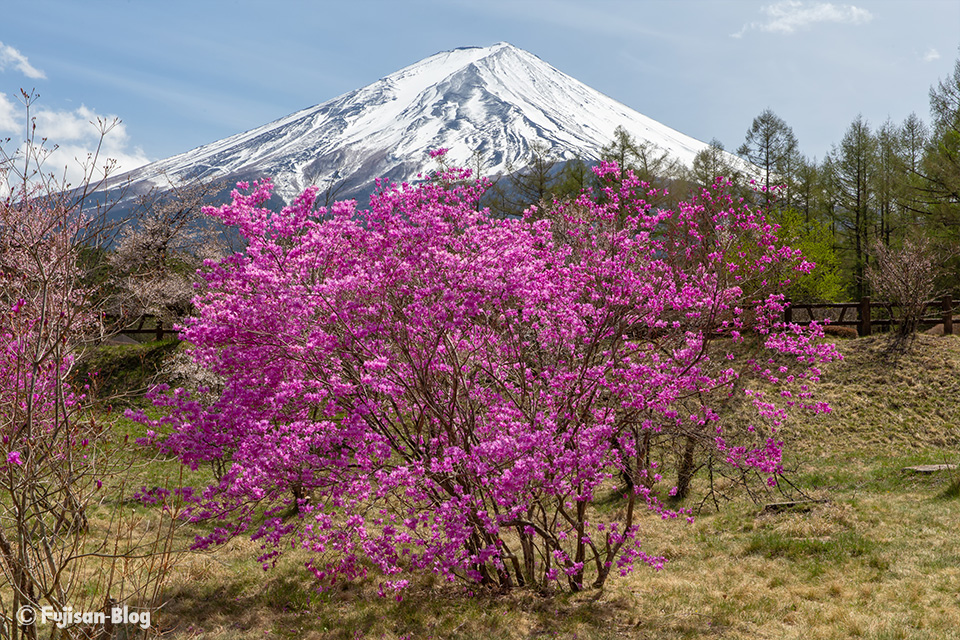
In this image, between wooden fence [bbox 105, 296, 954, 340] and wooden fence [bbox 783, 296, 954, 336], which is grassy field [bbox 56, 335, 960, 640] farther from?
wooden fence [bbox 783, 296, 954, 336]

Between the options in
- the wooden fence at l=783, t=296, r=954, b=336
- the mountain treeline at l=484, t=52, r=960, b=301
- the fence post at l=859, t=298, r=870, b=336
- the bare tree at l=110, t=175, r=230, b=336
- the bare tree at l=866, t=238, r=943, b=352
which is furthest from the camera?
the mountain treeline at l=484, t=52, r=960, b=301

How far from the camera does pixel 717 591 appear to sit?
333 inches

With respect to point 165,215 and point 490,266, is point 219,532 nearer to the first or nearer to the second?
point 490,266

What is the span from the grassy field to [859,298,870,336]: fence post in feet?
32.8

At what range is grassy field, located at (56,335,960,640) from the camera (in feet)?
24.1

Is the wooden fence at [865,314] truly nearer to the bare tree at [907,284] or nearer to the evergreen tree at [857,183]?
the bare tree at [907,284]

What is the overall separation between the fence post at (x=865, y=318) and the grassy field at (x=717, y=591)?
1001cm

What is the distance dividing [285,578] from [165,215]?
21.1m

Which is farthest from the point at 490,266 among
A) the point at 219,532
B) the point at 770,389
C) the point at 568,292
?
the point at 770,389

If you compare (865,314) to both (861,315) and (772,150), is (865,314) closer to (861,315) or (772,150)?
(861,315)

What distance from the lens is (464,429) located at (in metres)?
7.84

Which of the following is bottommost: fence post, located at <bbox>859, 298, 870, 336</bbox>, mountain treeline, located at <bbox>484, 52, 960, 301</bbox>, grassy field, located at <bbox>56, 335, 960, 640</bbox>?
grassy field, located at <bbox>56, 335, 960, 640</bbox>

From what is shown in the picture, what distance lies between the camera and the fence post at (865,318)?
21719 millimetres

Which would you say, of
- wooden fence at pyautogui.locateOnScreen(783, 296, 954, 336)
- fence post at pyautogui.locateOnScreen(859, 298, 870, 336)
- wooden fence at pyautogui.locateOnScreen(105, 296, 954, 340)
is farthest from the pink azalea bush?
fence post at pyautogui.locateOnScreen(859, 298, 870, 336)
